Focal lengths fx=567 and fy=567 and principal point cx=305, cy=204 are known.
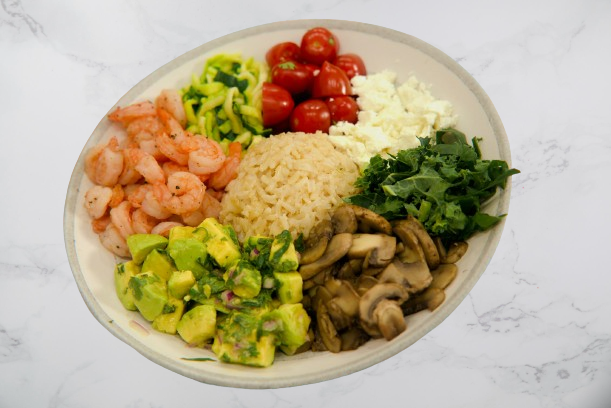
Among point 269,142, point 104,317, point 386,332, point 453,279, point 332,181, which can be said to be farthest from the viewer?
point 269,142

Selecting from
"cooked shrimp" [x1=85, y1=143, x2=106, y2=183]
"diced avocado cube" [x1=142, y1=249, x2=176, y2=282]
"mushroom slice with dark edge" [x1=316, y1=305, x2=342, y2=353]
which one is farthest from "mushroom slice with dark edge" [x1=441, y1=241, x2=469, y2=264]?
"cooked shrimp" [x1=85, y1=143, x2=106, y2=183]

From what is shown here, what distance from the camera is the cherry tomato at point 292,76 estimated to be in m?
4.00

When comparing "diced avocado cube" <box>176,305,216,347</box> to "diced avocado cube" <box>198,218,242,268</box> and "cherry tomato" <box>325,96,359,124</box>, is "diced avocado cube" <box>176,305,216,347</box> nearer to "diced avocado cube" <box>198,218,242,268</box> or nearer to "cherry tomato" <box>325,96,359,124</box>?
"diced avocado cube" <box>198,218,242,268</box>

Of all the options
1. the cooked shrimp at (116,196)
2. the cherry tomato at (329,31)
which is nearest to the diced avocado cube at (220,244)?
the cooked shrimp at (116,196)

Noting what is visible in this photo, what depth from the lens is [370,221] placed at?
306cm

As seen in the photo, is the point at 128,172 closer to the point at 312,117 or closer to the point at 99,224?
the point at 99,224

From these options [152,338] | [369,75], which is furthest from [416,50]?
[152,338]

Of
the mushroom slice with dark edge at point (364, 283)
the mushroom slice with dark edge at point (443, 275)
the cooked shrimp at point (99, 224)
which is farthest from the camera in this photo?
the cooked shrimp at point (99, 224)

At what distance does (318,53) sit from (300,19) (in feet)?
1.19

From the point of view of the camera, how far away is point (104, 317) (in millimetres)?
3137

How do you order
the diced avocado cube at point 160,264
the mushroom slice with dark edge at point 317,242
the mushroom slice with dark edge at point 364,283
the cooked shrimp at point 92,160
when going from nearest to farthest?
the mushroom slice with dark edge at point 364,283 → the mushroom slice with dark edge at point 317,242 → the diced avocado cube at point 160,264 → the cooked shrimp at point 92,160

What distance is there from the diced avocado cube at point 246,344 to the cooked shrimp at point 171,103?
65.5 inches

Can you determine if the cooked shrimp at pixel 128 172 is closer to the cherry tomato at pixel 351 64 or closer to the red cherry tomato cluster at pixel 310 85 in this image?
the red cherry tomato cluster at pixel 310 85

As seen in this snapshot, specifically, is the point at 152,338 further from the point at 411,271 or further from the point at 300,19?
the point at 300,19
